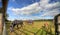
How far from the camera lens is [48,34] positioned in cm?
227

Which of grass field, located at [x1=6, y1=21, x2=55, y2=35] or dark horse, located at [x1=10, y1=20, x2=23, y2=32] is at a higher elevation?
dark horse, located at [x1=10, y1=20, x2=23, y2=32]

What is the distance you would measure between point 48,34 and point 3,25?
0.75 metres

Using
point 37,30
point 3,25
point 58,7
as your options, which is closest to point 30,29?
point 37,30

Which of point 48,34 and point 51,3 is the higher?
point 51,3

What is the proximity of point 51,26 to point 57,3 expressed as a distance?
389mm

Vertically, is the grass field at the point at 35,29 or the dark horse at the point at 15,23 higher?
the dark horse at the point at 15,23

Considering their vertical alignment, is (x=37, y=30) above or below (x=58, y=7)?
below

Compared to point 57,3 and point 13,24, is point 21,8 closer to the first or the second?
point 13,24

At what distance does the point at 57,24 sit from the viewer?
227 cm

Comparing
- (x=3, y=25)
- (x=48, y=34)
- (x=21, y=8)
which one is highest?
(x=21, y=8)

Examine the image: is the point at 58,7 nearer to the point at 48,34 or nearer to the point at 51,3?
the point at 51,3

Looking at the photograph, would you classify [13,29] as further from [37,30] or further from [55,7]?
[55,7]

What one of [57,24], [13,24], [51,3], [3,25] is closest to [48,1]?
[51,3]

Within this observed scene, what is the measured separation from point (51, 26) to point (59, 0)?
17.6 inches
